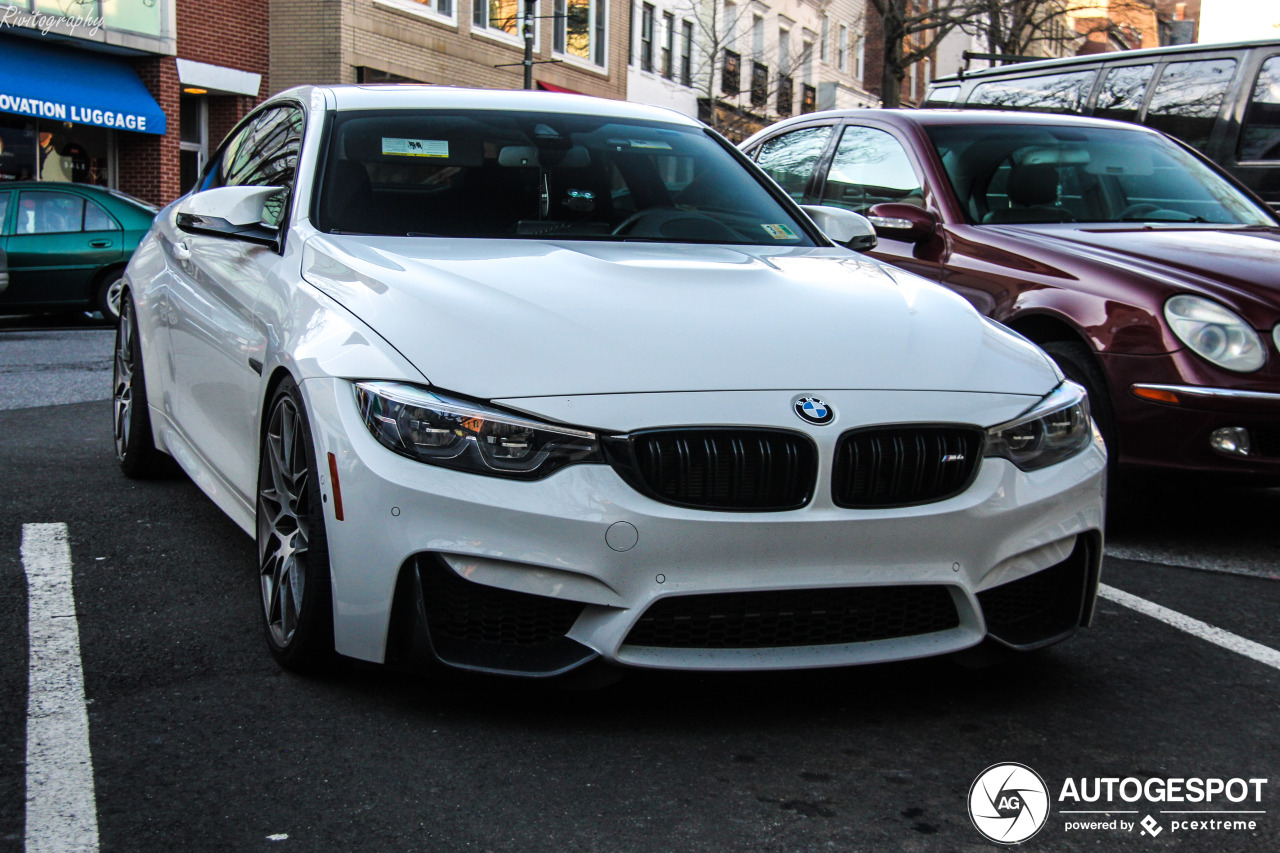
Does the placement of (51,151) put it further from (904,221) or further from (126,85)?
(904,221)

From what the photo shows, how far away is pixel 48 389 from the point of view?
9.38 m

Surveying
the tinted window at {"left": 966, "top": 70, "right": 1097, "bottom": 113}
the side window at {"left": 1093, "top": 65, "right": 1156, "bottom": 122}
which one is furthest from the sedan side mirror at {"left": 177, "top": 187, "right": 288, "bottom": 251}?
the side window at {"left": 1093, "top": 65, "right": 1156, "bottom": 122}

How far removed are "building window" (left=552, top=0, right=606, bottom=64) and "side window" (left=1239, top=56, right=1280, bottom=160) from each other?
2439 centimetres

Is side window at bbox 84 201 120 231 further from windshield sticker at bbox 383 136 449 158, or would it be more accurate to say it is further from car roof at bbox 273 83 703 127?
windshield sticker at bbox 383 136 449 158

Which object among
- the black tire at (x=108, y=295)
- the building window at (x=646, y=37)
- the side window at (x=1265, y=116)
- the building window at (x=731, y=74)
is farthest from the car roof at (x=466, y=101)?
the building window at (x=731, y=74)

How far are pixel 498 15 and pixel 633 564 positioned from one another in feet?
97.7

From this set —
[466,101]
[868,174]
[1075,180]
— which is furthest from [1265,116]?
[466,101]

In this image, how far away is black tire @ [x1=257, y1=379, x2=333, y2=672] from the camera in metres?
3.37

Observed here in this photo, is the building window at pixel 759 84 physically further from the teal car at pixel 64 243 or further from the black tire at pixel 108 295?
the black tire at pixel 108 295

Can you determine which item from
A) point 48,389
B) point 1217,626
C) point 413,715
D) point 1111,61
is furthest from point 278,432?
point 1111,61

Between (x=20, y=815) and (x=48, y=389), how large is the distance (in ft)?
23.5

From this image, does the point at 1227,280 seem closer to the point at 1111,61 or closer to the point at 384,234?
the point at 384,234

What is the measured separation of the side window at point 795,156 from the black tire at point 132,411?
315 centimetres

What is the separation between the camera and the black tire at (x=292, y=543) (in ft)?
11.1
